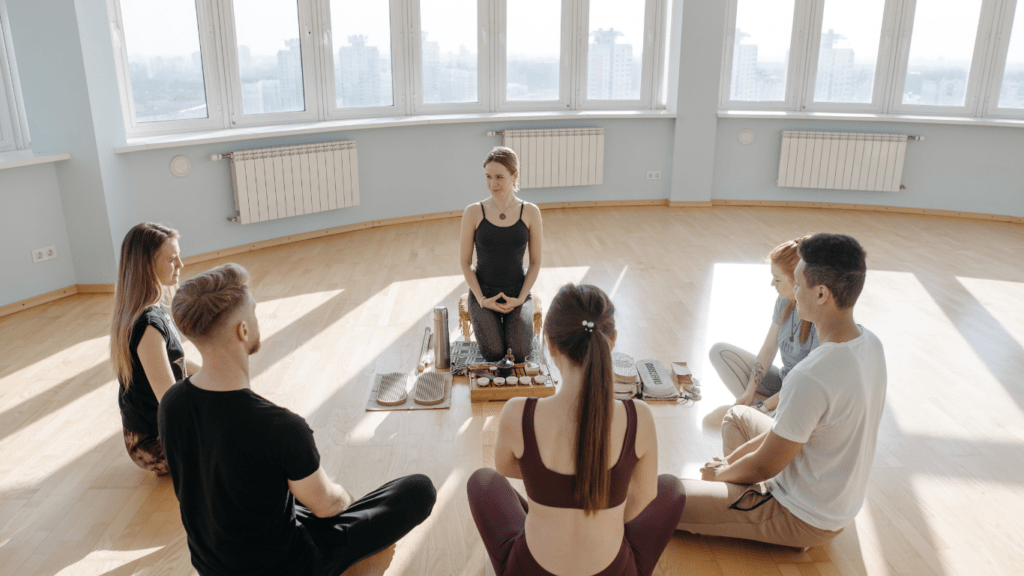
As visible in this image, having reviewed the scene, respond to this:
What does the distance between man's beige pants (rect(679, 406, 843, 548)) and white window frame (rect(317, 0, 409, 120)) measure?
17.1 feet

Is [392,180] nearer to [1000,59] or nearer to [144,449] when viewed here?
[144,449]

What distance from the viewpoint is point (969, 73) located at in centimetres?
710

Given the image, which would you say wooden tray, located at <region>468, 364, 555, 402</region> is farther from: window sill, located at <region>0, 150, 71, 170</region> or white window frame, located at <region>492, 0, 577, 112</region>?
white window frame, located at <region>492, 0, 577, 112</region>

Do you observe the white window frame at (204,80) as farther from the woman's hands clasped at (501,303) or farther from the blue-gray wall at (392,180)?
the woman's hands clasped at (501,303)

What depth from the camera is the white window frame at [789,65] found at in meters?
7.26

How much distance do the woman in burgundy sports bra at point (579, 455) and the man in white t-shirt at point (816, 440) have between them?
0.55 m

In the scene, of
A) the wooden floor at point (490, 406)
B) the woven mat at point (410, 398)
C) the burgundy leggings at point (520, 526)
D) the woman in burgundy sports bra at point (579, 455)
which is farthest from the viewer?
the woven mat at point (410, 398)

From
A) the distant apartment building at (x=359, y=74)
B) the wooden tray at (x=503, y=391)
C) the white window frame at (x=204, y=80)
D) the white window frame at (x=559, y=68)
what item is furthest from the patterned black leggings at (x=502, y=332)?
the white window frame at (x=559, y=68)

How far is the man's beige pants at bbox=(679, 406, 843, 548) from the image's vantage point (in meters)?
Result: 2.23

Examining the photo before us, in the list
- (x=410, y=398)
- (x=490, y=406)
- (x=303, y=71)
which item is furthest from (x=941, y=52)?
A: (x=410, y=398)

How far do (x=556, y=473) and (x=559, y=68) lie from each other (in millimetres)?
6432

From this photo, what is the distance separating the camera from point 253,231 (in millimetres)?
5988

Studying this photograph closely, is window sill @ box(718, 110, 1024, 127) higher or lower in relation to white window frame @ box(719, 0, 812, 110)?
lower

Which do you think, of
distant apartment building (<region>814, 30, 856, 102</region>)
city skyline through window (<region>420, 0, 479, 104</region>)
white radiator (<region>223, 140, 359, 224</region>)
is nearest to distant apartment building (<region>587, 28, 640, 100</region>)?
city skyline through window (<region>420, 0, 479, 104</region>)
